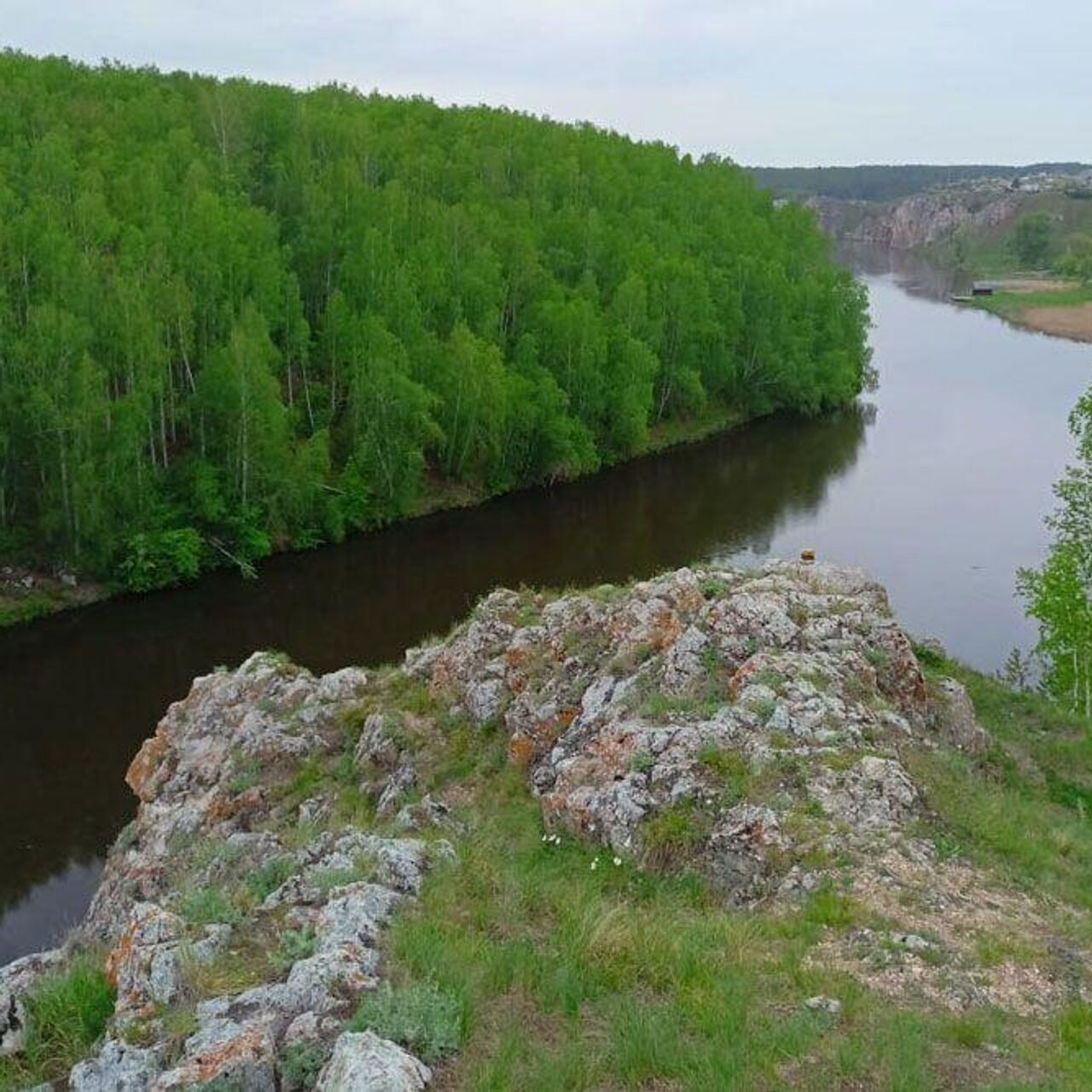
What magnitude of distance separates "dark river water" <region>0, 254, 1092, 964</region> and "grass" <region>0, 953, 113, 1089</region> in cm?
1127

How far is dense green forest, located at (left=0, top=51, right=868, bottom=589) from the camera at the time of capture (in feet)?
131

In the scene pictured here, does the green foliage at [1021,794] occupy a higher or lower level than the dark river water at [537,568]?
higher

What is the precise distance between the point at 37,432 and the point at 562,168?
162 ft

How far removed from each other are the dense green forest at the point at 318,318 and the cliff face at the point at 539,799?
20.9 m

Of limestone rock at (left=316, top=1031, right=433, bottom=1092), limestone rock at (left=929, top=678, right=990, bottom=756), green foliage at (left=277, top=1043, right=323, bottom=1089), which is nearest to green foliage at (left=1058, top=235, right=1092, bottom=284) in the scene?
limestone rock at (left=929, top=678, right=990, bottom=756)

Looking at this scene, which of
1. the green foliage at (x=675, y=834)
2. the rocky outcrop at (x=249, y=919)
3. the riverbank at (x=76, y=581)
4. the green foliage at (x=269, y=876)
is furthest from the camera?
the riverbank at (x=76, y=581)

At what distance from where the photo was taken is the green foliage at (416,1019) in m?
8.56

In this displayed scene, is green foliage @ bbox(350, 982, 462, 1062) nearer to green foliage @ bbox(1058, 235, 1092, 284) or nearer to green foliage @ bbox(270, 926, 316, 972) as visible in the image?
green foliage @ bbox(270, 926, 316, 972)

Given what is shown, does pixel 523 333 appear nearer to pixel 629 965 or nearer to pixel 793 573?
pixel 793 573

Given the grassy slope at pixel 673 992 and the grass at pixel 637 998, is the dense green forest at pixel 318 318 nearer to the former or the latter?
the grassy slope at pixel 673 992

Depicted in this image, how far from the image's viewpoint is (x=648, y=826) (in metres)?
13.7

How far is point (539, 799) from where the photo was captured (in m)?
15.6

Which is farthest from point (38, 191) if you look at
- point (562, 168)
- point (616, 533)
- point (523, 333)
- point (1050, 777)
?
point (1050, 777)

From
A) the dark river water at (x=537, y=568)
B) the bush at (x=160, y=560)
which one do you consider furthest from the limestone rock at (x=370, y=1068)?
the bush at (x=160, y=560)
